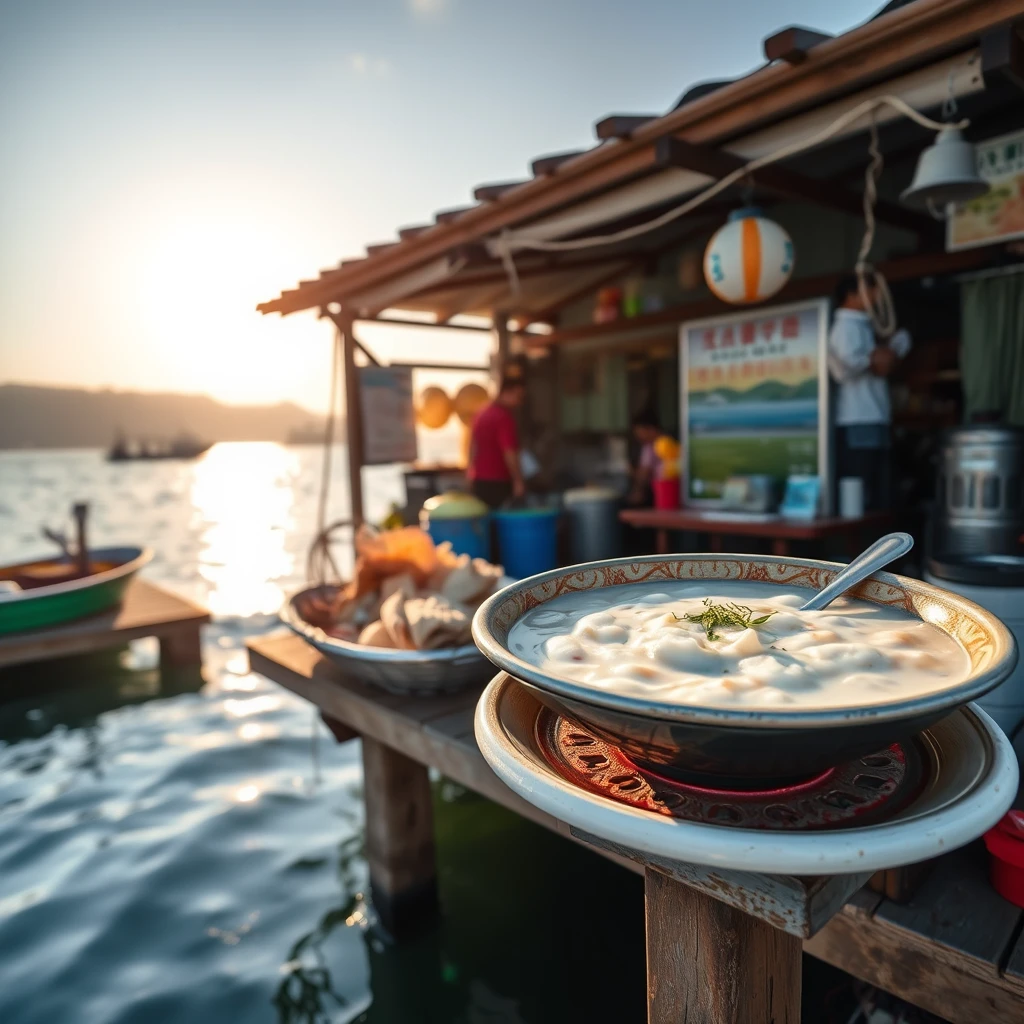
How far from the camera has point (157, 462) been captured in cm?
9144

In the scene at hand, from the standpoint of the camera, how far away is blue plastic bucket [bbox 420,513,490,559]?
6488mm

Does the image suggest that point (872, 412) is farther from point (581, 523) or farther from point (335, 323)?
point (335, 323)

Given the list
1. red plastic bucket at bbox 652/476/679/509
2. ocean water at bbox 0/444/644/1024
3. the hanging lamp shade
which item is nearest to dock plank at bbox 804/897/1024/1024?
ocean water at bbox 0/444/644/1024

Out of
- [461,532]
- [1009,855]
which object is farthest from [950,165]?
[461,532]

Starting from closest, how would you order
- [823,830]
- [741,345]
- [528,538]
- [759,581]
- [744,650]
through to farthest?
[823,830]
[744,650]
[759,581]
[741,345]
[528,538]

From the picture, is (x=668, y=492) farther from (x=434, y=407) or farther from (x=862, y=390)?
(x=434, y=407)

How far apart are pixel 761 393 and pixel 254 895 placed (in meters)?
5.14

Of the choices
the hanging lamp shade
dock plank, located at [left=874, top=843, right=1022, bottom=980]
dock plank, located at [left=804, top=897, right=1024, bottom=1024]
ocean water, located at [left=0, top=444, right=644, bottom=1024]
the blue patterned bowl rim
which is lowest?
ocean water, located at [left=0, top=444, right=644, bottom=1024]

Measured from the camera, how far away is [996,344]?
4957 mm

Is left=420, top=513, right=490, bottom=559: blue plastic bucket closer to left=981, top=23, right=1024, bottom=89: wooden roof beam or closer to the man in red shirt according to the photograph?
the man in red shirt

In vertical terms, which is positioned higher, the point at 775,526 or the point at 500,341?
the point at 500,341

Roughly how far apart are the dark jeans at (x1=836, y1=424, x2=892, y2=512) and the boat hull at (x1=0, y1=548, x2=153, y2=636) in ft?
22.7

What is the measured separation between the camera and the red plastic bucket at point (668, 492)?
21.2ft

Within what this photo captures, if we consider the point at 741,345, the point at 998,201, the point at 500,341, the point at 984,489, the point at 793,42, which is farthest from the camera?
the point at 500,341
